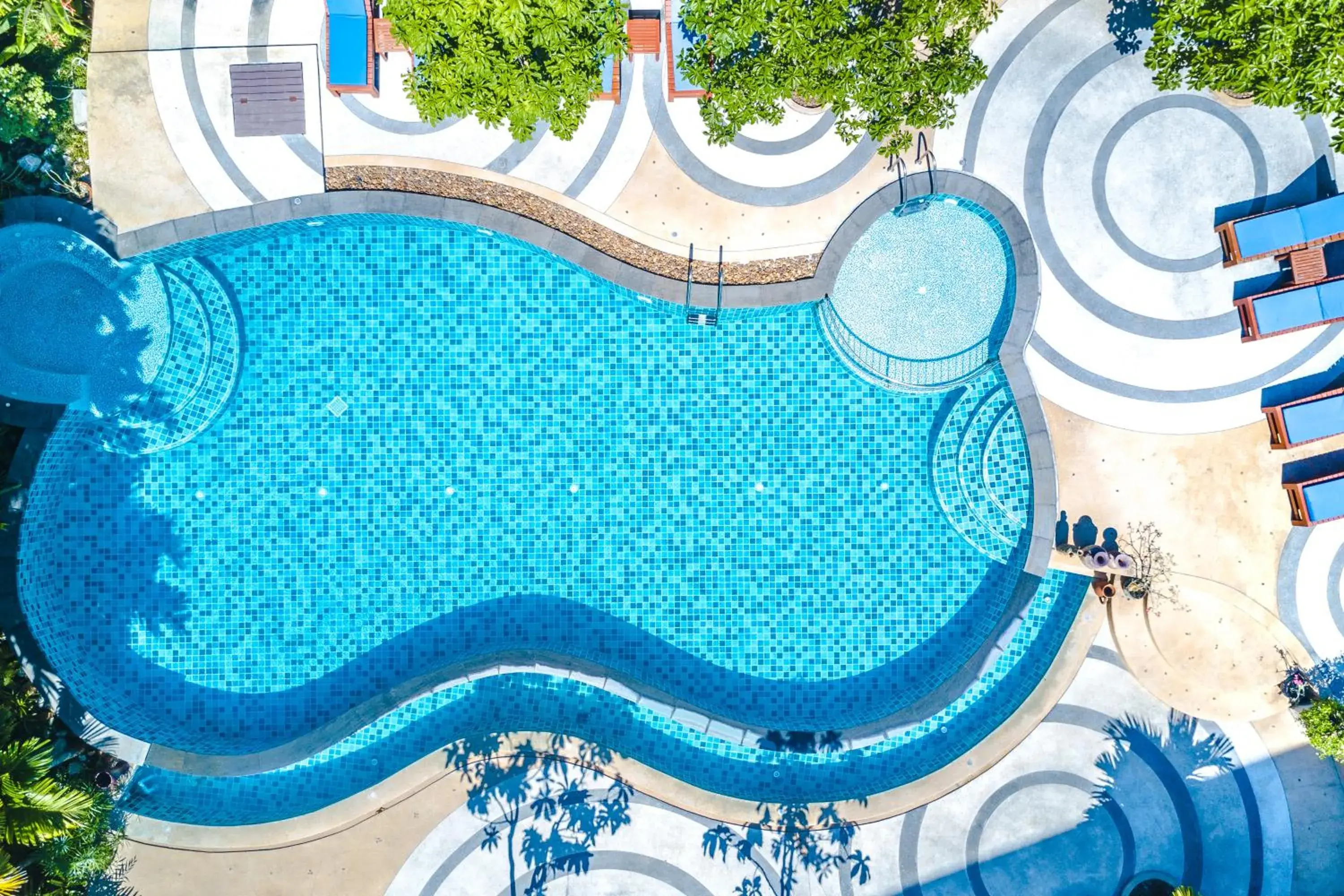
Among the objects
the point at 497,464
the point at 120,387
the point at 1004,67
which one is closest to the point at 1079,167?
the point at 1004,67

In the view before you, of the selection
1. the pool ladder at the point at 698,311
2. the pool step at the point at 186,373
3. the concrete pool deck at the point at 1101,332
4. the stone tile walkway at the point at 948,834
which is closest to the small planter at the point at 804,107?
the concrete pool deck at the point at 1101,332

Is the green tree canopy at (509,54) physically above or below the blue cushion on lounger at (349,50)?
below

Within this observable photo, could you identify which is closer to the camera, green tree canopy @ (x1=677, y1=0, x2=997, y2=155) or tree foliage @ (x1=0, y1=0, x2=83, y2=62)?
green tree canopy @ (x1=677, y1=0, x2=997, y2=155)

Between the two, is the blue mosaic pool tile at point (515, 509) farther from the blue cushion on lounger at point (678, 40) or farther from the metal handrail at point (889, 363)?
the blue cushion on lounger at point (678, 40)

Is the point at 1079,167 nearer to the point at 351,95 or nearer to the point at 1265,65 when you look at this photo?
the point at 1265,65

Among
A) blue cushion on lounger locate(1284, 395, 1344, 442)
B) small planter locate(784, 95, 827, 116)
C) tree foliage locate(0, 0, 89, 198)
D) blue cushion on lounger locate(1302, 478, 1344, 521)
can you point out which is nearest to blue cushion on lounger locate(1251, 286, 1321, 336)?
blue cushion on lounger locate(1284, 395, 1344, 442)

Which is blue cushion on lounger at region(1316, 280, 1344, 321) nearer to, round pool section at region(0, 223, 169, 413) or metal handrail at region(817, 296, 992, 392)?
metal handrail at region(817, 296, 992, 392)
